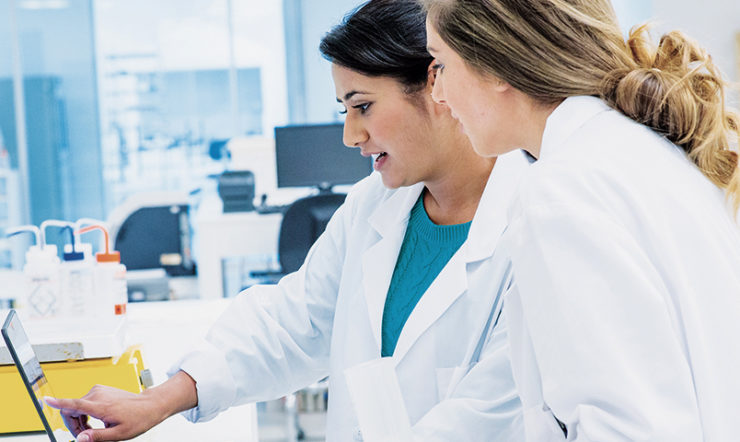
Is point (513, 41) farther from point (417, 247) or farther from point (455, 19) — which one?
point (417, 247)

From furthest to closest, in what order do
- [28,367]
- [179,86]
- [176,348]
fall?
[179,86], [176,348], [28,367]

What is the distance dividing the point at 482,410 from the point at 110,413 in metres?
0.51

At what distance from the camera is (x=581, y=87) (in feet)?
2.63

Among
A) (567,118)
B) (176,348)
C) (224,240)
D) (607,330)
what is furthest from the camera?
(224,240)

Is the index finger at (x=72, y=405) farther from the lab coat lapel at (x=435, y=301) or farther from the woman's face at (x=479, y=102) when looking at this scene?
the woman's face at (x=479, y=102)

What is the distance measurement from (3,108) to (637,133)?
6.17 meters

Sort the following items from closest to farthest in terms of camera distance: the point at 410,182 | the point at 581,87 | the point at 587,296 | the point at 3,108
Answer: the point at 587,296 < the point at 581,87 < the point at 410,182 < the point at 3,108

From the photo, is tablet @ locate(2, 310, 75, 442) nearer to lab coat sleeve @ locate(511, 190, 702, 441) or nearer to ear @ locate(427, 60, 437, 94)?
lab coat sleeve @ locate(511, 190, 702, 441)

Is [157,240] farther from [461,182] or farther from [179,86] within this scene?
[461,182]

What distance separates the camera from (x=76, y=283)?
53.0 inches

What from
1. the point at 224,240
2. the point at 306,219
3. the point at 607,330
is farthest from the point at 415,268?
the point at 224,240

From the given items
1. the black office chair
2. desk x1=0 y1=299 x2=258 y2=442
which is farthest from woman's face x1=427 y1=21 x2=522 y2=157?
the black office chair

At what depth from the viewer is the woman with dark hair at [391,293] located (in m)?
1.06

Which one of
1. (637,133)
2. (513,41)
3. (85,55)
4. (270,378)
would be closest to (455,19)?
(513,41)
